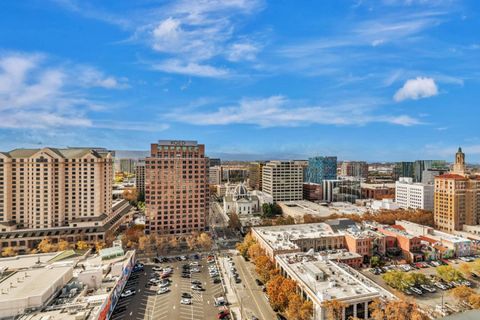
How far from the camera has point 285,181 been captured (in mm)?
100812

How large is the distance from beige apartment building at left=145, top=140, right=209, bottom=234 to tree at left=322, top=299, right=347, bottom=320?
39.3 metres

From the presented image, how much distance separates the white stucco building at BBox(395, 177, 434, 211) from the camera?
84.6 metres

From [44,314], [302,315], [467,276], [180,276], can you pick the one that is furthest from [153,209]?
[467,276]

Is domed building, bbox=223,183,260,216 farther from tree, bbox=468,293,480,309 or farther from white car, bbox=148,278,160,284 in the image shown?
tree, bbox=468,293,480,309

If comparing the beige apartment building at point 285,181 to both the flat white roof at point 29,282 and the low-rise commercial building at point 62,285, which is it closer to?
the low-rise commercial building at point 62,285

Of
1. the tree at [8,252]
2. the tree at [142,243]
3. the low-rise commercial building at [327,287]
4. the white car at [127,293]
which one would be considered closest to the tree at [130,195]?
the tree at [8,252]

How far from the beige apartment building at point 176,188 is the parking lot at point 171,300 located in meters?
17.9

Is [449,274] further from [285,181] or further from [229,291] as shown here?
[285,181]

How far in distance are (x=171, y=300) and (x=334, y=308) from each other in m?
19.3

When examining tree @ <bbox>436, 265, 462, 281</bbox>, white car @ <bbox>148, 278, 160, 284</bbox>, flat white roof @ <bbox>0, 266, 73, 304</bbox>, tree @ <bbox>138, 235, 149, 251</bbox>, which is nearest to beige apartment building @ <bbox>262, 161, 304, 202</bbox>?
tree @ <bbox>138, 235, 149, 251</bbox>

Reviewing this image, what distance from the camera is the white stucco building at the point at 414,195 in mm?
84562

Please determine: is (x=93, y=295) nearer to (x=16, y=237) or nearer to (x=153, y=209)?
(x=153, y=209)

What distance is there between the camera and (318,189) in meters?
109

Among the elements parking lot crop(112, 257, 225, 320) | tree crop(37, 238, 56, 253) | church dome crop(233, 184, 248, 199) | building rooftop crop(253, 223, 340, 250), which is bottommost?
parking lot crop(112, 257, 225, 320)
